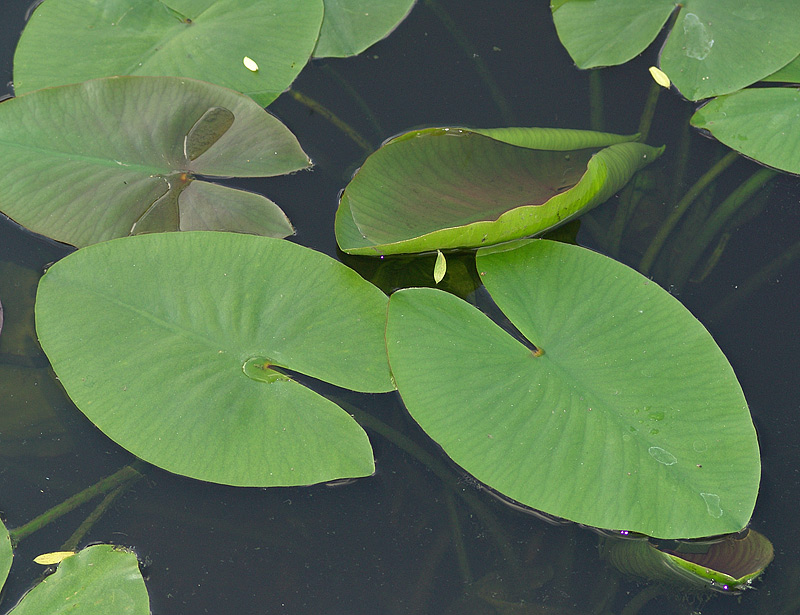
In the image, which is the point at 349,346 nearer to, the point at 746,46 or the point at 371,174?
the point at 371,174

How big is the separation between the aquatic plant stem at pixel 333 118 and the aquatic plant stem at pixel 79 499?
97 cm

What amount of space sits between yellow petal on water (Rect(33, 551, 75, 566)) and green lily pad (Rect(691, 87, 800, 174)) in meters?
1.83

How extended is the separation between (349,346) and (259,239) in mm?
332

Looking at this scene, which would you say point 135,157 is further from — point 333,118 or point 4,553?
point 4,553

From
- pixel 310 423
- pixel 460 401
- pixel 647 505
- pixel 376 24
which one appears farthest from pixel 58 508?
pixel 376 24

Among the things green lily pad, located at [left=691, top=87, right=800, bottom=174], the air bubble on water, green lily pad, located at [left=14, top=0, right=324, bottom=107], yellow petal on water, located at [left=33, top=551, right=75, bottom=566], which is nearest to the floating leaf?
the air bubble on water

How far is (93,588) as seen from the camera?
1314 mm

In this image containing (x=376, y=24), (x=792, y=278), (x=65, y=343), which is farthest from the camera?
(x=376, y=24)

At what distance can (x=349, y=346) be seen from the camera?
139cm

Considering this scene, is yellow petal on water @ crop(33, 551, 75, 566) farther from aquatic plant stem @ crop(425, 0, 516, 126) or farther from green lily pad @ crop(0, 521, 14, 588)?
aquatic plant stem @ crop(425, 0, 516, 126)

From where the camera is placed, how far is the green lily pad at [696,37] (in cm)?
160

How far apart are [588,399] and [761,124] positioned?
0.88 m

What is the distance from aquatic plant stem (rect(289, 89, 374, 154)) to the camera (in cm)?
168

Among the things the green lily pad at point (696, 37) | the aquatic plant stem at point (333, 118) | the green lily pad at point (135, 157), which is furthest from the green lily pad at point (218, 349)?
the green lily pad at point (696, 37)
